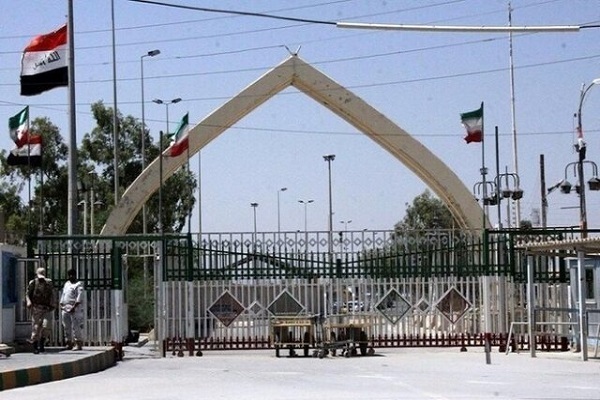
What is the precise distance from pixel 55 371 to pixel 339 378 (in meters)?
4.66

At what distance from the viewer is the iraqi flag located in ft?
91.0

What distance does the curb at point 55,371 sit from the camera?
1713 cm

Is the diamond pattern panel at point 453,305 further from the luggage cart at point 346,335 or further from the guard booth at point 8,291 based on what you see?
the guard booth at point 8,291

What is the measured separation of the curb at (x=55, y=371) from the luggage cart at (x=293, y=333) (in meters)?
3.63

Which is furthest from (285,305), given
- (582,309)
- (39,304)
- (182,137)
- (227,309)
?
(182,137)

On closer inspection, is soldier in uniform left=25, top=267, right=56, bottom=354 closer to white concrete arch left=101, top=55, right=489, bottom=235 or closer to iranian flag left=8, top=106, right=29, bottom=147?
iranian flag left=8, top=106, right=29, bottom=147

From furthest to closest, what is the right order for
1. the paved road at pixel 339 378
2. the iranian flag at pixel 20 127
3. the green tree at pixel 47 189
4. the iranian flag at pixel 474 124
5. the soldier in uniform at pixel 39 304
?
the green tree at pixel 47 189 → the iranian flag at pixel 474 124 → the iranian flag at pixel 20 127 → the soldier in uniform at pixel 39 304 → the paved road at pixel 339 378

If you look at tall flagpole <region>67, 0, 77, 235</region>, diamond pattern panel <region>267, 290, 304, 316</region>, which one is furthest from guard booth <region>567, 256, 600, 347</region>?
tall flagpole <region>67, 0, 77, 235</region>

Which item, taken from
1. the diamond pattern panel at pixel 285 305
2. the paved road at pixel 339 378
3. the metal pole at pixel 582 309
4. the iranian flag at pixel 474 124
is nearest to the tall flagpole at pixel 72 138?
the paved road at pixel 339 378

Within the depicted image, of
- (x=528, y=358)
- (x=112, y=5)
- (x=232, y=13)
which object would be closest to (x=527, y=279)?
(x=528, y=358)

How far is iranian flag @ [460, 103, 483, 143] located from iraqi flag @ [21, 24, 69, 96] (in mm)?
10748

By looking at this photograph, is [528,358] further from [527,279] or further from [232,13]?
Result: [232,13]

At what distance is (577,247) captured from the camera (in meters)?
22.3

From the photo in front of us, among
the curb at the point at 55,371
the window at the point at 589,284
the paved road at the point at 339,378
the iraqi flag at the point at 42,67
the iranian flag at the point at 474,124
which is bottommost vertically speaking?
the paved road at the point at 339,378
